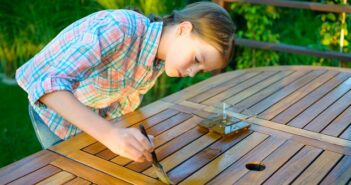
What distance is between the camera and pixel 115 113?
2070mm

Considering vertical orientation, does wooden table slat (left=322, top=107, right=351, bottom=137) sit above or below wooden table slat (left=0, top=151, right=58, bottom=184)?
below

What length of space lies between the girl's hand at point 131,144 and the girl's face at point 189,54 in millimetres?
441

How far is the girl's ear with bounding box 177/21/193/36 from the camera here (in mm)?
1688

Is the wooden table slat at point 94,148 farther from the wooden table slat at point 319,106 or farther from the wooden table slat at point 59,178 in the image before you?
the wooden table slat at point 319,106

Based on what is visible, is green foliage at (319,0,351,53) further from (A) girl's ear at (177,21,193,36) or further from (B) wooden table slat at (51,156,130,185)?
(B) wooden table slat at (51,156,130,185)

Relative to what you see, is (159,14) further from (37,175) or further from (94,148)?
(37,175)

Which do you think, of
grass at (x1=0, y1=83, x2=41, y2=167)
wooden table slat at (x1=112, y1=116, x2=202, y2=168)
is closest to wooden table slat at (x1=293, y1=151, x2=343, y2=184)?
wooden table slat at (x1=112, y1=116, x2=202, y2=168)

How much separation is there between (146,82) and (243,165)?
0.64 m

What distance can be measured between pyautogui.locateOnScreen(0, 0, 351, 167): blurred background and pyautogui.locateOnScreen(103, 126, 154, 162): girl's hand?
2615 millimetres

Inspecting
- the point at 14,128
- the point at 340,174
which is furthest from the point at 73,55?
the point at 14,128

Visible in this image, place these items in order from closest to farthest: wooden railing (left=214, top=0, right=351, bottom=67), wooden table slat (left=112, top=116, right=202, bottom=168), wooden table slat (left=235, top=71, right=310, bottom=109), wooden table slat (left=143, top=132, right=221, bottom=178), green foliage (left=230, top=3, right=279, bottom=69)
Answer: wooden table slat (left=143, top=132, right=221, bottom=178) < wooden table slat (left=112, top=116, right=202, bottom=168) < wooden table slat (left=235, top=71, right=310, bottom=109) < wooden railing (left=214, top=0, right=351, bottom=67) < green foliage (left=230, top=3, right=279, bottom=69)

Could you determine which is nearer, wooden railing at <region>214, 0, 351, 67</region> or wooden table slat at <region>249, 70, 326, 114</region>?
wooden table slat at <region>249, 70, 326, 114</region>

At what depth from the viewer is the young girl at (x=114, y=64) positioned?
4.52 feet

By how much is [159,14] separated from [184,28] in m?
2.66
